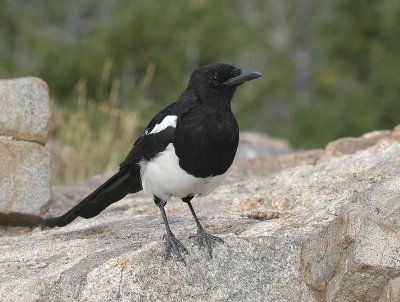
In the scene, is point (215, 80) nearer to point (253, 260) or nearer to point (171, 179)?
point (171, 179)

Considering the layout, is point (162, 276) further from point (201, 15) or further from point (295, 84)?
point (295, 84)

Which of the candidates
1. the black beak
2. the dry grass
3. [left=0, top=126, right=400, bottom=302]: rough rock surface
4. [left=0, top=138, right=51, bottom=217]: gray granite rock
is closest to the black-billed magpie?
the black beak

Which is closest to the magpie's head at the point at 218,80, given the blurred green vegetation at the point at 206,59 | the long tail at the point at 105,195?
the long tail at the point at 105,195

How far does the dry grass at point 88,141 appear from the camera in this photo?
8625 mm

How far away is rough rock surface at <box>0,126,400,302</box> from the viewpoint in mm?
3705

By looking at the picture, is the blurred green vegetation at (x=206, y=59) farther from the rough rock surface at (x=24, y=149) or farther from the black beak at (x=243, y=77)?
the black beak at (x=243, y=77)

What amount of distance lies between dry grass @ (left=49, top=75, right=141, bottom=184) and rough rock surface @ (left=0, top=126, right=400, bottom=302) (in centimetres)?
390

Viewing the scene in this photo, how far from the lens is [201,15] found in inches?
658

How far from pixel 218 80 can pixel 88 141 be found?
4.73 m

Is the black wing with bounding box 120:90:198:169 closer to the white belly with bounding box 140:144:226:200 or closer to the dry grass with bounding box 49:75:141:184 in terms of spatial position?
the white belly with bounding box 140:144:226:200

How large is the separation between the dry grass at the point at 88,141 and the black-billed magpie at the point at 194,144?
401cm

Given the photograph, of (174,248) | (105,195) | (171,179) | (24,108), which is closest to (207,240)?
(174,248)

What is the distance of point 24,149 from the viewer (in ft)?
17.6

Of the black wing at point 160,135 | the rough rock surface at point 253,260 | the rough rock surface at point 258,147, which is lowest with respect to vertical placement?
the rough rock surface at point 258,147
